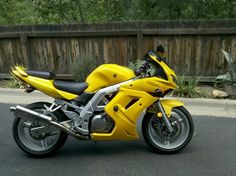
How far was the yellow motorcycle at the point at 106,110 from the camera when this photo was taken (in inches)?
117

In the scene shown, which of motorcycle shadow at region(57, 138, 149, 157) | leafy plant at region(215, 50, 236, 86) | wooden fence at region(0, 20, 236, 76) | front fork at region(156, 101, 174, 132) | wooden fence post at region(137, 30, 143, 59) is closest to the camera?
front fork at region(156, 101, 174, 132)

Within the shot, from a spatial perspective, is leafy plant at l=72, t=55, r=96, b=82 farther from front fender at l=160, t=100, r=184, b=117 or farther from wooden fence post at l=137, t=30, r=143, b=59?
front fender at l=160, t=100, r=184, b=117

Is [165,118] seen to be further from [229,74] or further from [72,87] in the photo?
[229,74]

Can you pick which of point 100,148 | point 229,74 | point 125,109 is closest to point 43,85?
point 125,109

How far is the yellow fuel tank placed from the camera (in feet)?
9.69

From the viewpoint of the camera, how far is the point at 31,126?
3.19 m

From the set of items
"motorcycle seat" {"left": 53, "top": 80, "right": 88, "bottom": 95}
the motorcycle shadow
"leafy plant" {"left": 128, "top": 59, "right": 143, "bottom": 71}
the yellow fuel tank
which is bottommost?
the motorcycle shadow

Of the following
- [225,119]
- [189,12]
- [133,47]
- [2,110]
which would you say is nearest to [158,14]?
[189,12]

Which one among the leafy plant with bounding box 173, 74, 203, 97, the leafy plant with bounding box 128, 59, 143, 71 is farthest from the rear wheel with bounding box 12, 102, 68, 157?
the leafy plant with bounding box 173, 74, 203, 97

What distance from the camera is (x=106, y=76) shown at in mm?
2967

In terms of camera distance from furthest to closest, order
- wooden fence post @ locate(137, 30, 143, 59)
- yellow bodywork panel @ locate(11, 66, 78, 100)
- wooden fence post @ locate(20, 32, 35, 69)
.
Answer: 1. wooden fence post @ locate(20, 32, 35, 69)
2. wooden fence post @ locate(137, 30, 143, 59)
3. yellow bodywork panel @ locate(11, 66, 78, 100)

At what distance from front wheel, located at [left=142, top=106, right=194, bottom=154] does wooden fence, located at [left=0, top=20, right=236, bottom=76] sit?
11.0 ft

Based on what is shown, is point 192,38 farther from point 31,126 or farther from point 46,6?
point 46,6

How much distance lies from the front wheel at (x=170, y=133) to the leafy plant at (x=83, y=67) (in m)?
3.20
